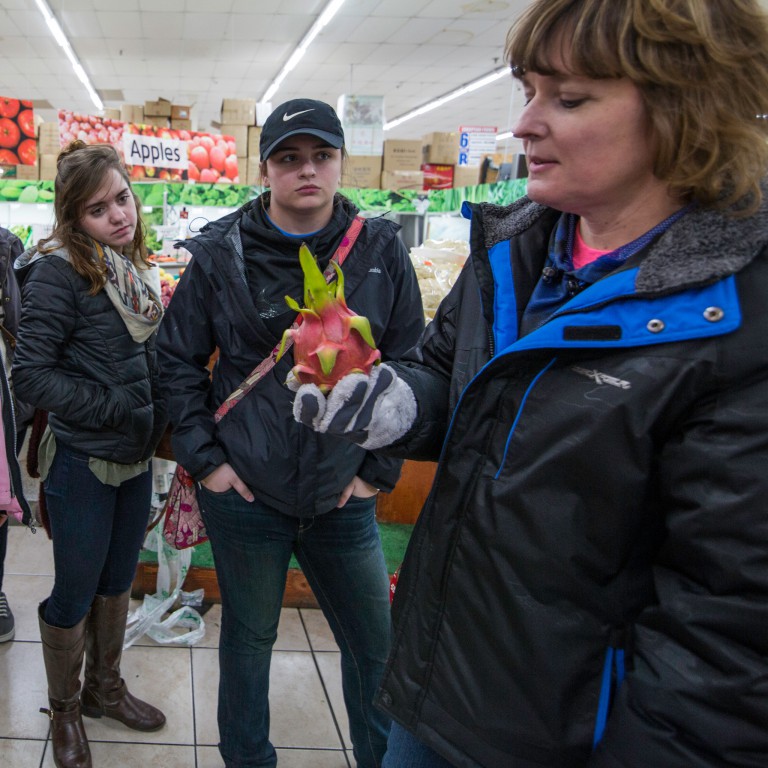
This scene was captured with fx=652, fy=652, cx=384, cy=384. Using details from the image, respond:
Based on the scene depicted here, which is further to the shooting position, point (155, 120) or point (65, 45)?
point (65, 45)

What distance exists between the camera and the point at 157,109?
17.5 ft

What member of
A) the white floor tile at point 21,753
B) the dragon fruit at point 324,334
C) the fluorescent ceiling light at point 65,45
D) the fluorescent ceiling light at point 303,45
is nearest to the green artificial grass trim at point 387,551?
the white floor tile at point 21,753

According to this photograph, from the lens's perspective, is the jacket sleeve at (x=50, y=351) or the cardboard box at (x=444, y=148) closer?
the jacket sleeve at (x=50, y=351)

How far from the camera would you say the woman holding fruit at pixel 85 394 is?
1.53m

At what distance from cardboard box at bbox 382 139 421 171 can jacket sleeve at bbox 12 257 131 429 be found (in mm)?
4541

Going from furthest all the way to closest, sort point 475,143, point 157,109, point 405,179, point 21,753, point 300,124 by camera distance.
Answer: point 475,143 → point 405,179 → point 157,109 → point 21,753 → point 300,124

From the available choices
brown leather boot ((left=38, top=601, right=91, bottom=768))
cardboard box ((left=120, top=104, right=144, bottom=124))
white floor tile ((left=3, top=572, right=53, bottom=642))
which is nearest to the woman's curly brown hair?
brown leather boot ((left=38, top=601, right=91, bottom=768))

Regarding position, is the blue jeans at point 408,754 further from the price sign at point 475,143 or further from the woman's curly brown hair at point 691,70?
the price sign at point 475,143

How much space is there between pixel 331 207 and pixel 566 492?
96 cm

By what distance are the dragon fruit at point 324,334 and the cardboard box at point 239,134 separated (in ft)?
17.1

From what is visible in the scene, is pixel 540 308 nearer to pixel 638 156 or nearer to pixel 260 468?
pixel 638 156

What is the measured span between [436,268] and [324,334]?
2.44m

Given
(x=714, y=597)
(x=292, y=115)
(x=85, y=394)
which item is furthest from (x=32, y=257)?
(x=714, y=597)

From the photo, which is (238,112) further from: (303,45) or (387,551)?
(303,45)
